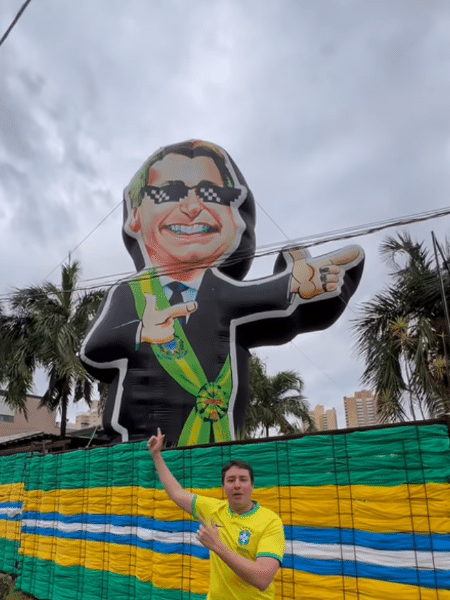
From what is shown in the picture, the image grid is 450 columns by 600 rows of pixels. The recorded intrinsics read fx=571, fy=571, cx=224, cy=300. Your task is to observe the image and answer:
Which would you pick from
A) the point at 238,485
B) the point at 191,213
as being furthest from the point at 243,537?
the point at 191,213

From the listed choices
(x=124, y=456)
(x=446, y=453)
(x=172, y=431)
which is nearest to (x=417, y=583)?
(x=446, y=453)

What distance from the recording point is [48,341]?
50.3 feet

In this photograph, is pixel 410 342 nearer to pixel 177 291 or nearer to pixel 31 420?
pixel 177 291

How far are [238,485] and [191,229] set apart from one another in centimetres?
886

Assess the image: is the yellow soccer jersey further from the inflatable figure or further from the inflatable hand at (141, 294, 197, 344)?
the inflatable hand at (141, 294, 197, 344)

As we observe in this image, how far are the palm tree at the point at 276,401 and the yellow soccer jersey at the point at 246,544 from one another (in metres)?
19.2

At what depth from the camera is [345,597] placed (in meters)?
3.72

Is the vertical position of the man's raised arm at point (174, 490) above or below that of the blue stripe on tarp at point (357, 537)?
above

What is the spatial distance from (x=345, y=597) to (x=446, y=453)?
1165mm

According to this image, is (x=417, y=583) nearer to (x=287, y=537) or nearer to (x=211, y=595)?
(x=287, y=537)

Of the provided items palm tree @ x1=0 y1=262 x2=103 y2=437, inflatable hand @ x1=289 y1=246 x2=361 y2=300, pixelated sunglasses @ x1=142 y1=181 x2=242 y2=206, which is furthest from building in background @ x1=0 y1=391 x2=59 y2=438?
inflatable hand @ x1=289 y1=246 x2=361 y2=300

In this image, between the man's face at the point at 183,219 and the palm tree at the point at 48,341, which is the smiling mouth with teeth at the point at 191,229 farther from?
the palm tree at the point at 48,341

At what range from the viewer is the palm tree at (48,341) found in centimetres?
1523

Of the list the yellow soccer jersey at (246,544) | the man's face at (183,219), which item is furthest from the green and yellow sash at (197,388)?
the yellow soccer jersey at (246,544)
